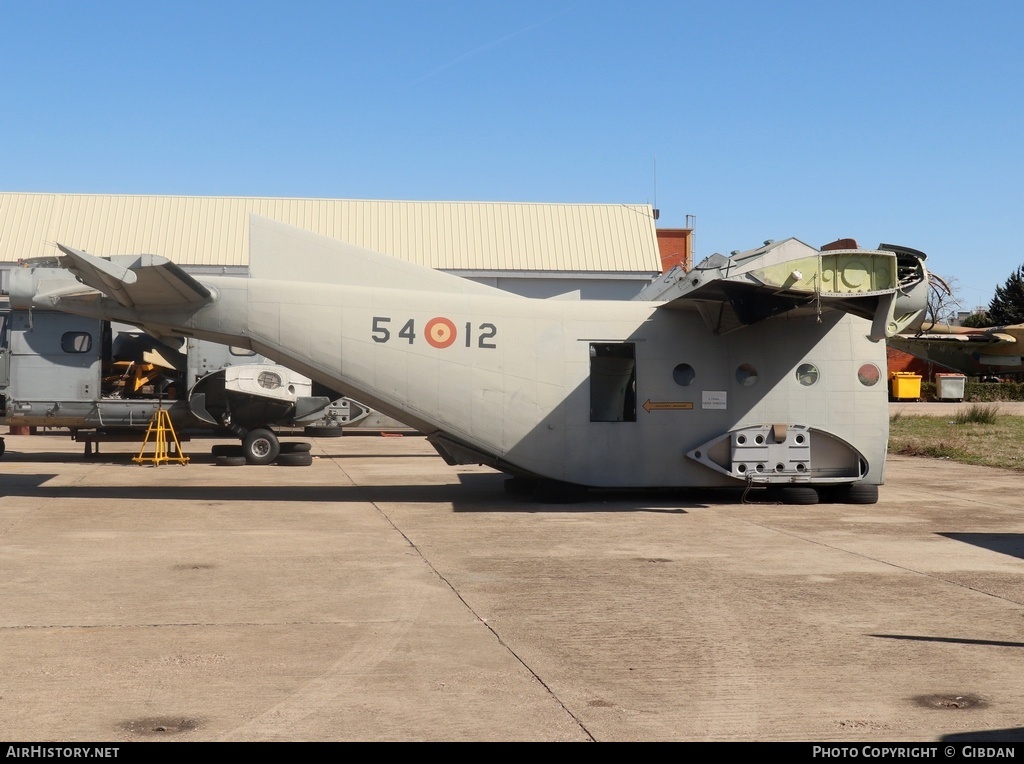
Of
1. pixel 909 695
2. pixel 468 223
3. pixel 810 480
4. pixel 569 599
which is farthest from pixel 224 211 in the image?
pixel 909 695

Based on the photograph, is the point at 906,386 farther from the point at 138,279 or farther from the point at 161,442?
the point at 138,279

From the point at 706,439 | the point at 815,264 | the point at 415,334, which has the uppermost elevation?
the point at 815,264

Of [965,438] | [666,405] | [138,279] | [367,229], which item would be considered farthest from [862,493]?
[367,229]

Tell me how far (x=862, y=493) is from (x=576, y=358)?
4345 millimetres

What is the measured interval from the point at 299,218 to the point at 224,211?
9.07 ft

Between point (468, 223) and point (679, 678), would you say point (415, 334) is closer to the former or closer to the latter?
point (679, 678)

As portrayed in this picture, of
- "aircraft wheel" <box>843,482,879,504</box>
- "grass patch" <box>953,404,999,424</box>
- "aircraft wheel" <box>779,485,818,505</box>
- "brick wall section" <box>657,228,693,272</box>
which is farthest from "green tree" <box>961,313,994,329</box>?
"aircraft wheel" <box>779,485,818,505</box>

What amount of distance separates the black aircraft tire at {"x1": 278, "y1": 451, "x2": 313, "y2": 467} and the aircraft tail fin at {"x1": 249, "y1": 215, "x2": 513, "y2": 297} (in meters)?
6.78

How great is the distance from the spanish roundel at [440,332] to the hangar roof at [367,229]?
2327 cm

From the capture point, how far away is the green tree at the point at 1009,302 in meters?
63.6

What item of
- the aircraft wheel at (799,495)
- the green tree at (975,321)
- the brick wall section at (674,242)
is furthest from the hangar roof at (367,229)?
the green tree at (975,321)

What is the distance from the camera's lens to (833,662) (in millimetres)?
5852

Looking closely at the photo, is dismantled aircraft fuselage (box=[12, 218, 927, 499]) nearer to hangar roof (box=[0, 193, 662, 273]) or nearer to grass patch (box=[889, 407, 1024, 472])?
grass patch (box=[889, 407, 1024, 472])

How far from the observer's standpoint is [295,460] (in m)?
19.4
